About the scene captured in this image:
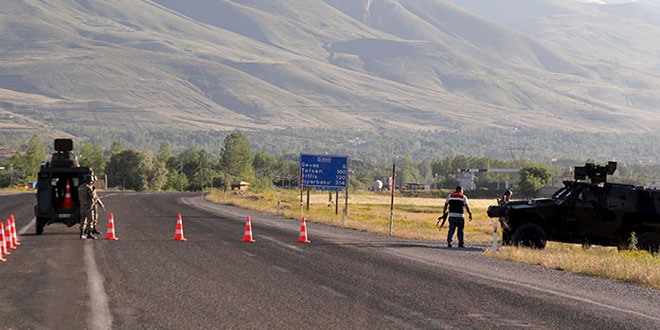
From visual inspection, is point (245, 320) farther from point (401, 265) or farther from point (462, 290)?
point (401, 265)

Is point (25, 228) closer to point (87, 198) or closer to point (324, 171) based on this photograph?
point (87, 198)

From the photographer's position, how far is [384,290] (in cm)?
1628

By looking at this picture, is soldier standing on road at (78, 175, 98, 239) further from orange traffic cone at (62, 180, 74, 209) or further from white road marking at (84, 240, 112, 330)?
white road marking at (84, 240, 112, 330)

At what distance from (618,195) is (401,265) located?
8019 mm

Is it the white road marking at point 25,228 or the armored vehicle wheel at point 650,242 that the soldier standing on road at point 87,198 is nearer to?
the white road marking at point 25,228

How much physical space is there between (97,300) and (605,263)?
495 inches

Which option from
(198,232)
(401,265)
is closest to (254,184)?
(198,232)

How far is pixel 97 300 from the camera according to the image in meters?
14.4

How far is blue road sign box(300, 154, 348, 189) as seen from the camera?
55844mm

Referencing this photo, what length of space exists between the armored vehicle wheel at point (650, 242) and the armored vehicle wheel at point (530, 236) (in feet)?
8.78

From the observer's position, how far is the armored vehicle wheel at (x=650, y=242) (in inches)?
982

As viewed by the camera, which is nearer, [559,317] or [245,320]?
[245,320]

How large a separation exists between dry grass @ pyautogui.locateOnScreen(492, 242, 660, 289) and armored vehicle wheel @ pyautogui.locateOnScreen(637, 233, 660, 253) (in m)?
0.33

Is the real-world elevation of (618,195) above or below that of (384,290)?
above
